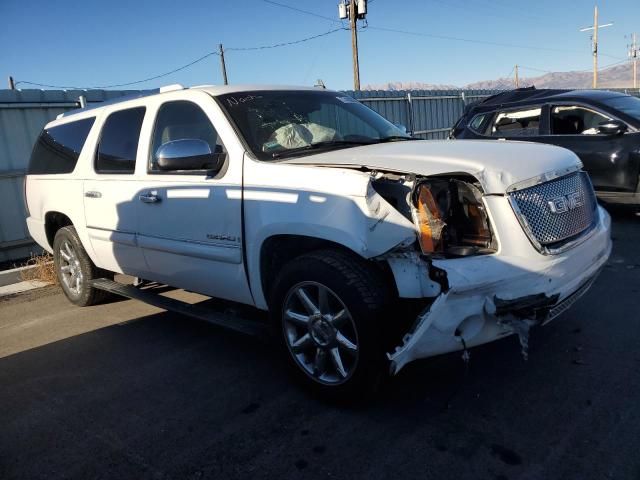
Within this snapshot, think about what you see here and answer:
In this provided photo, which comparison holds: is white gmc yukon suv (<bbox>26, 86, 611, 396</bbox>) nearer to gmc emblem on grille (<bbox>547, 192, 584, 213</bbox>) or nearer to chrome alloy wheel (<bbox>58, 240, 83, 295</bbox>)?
gmc emblem on grille (<bbox>547, 192, 584, 213</bbox>)

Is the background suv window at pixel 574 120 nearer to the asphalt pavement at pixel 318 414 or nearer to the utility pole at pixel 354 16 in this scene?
the asphalt pavement at pixel 318 414

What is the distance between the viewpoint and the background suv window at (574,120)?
7242 millimetres

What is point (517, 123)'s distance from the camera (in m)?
7.84

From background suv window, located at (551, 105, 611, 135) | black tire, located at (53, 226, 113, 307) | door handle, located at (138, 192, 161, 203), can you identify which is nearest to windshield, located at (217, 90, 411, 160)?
door handle, located at (138, 192, 161, 203)

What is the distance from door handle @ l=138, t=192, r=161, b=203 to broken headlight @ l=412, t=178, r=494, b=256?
208 centimetres

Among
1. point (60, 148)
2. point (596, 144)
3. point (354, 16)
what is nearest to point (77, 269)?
point (60, 148)

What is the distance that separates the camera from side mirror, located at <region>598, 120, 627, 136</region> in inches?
271

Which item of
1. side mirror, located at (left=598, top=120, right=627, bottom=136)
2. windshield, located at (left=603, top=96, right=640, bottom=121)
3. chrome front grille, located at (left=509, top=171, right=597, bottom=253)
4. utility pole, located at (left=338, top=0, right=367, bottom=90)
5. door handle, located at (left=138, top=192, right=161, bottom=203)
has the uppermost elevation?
utility pole, located at (left=338, top=0, right=367, bottom=90)

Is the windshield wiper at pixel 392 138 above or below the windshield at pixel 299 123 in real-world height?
below

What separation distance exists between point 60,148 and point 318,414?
156 inches

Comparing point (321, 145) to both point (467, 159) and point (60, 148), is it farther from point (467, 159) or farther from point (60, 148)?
point (60, 148)

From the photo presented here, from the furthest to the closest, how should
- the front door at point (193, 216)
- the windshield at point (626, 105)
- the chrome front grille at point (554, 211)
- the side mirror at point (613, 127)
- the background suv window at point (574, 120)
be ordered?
the background suv window at point (574, 120), the windshield at point (626, 105), the side mirror at point (613, 127), the front door at point (193, 216), the chrome front grille at point (554, 211)

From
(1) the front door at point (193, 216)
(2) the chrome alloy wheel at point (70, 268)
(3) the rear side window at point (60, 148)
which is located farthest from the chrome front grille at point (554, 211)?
(2) the chrome alloy wheel at point (70, 268)

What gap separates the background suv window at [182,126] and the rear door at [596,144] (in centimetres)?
548
